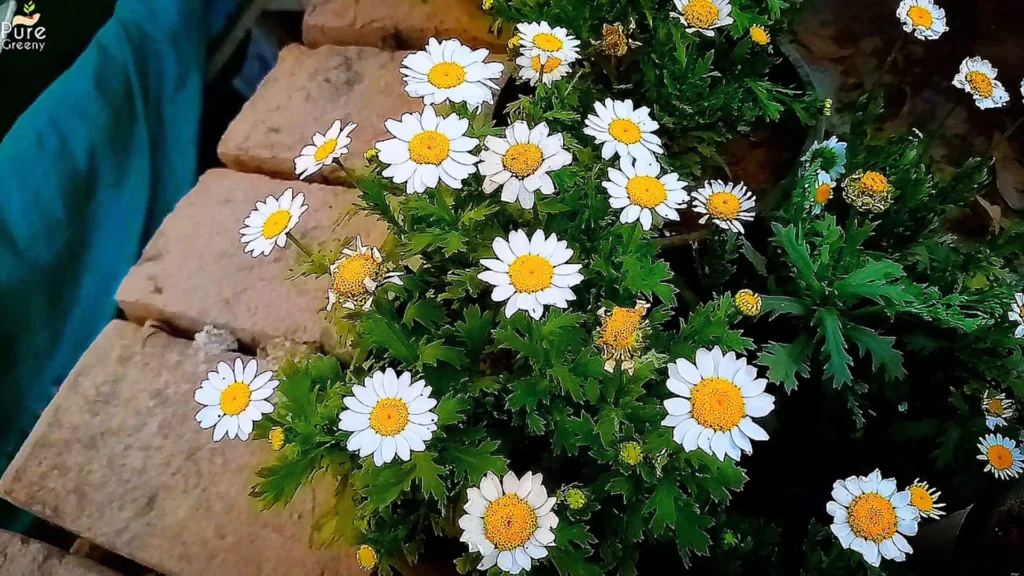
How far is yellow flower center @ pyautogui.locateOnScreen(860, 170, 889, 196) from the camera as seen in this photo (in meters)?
0.88

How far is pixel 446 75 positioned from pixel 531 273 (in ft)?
0.76

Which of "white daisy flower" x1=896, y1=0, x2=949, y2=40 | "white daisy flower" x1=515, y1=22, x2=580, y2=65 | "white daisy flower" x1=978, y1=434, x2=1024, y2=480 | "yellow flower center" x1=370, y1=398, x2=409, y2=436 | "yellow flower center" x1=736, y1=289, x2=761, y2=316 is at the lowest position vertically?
"white daisy flower" x1=978, y1=434, x2=1024, y2=480

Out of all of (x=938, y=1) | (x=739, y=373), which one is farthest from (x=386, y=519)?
(x=938, y=1)

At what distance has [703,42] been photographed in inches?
42.6

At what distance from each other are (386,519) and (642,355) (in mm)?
309

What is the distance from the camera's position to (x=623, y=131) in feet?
2.47

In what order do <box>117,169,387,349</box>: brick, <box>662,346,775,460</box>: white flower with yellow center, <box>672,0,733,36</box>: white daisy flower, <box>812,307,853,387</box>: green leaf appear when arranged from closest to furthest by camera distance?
<box>662,346,775,460</box>: white flower with yellow center < <box>812,307,853,387</box>: green leaf < <box>672,0,733,36</box>: white daisy flower < <box>117,169,387,349</box>: brick

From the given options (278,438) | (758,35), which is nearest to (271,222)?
(278,438)

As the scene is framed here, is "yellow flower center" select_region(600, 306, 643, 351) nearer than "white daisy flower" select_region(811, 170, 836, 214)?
Yes

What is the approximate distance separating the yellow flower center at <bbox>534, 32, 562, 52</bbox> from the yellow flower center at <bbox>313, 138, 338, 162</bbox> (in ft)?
0.84

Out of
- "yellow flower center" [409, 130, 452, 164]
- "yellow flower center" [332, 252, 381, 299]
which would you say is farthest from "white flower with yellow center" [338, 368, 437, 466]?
"yellow flower center" [409, 130, 452, 164]

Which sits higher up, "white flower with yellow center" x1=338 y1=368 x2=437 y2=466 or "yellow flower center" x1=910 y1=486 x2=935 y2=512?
"white flower with yellow center" x1=338 y1=368 x2=437 y2=466

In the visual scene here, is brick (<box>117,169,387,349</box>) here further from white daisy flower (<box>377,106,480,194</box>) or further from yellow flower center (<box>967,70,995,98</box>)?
yellow flower center (<box>967,70,995,98</box>)

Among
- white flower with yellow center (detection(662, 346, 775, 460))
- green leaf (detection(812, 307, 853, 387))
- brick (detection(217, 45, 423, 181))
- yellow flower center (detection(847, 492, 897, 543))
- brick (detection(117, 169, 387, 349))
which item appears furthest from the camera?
brick (detection(217, 45, 423, 181))
